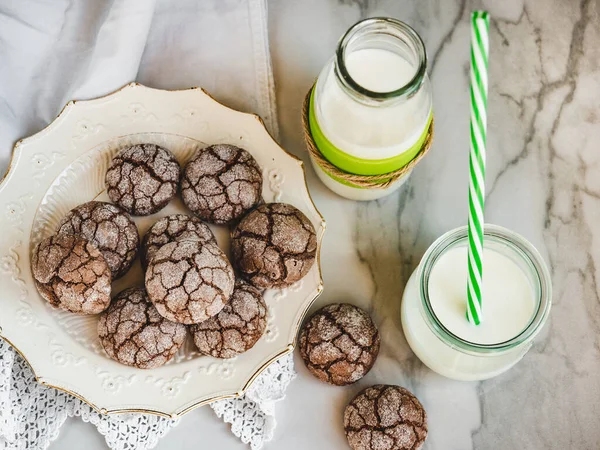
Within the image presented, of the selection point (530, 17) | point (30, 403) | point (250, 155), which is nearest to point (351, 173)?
point (250, 155)

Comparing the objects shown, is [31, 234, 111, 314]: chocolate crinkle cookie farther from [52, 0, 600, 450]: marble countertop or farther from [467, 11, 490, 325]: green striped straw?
[467, 11, 490, 325]: green striped straw

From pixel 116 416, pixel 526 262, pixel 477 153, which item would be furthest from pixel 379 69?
pixel 116 416

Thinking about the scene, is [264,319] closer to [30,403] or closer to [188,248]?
[188,248]

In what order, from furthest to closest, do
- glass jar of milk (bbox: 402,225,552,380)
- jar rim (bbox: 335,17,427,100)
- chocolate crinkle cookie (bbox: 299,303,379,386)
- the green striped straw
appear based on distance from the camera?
chocolate crinkle cookie (bbox: 299,303,379,386)
glass jar of milk (bbox: 402,225,552,380)
jar rim (bbox: 335,17,427,100)
the green striped straw

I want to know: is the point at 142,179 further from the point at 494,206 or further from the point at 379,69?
the point at 494,206

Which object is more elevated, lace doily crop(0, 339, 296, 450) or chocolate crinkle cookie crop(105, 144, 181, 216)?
chocolate crinkle cookie crop(105, 144, 181, 216)

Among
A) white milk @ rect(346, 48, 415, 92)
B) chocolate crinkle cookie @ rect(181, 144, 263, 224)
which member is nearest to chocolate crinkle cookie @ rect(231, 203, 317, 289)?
chocolate crinkle cookie @ rect(181, 144, 263, 224)

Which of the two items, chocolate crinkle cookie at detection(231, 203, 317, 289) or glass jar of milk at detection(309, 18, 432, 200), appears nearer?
glass jar of milk at detection(309, 18, 432, 200)
